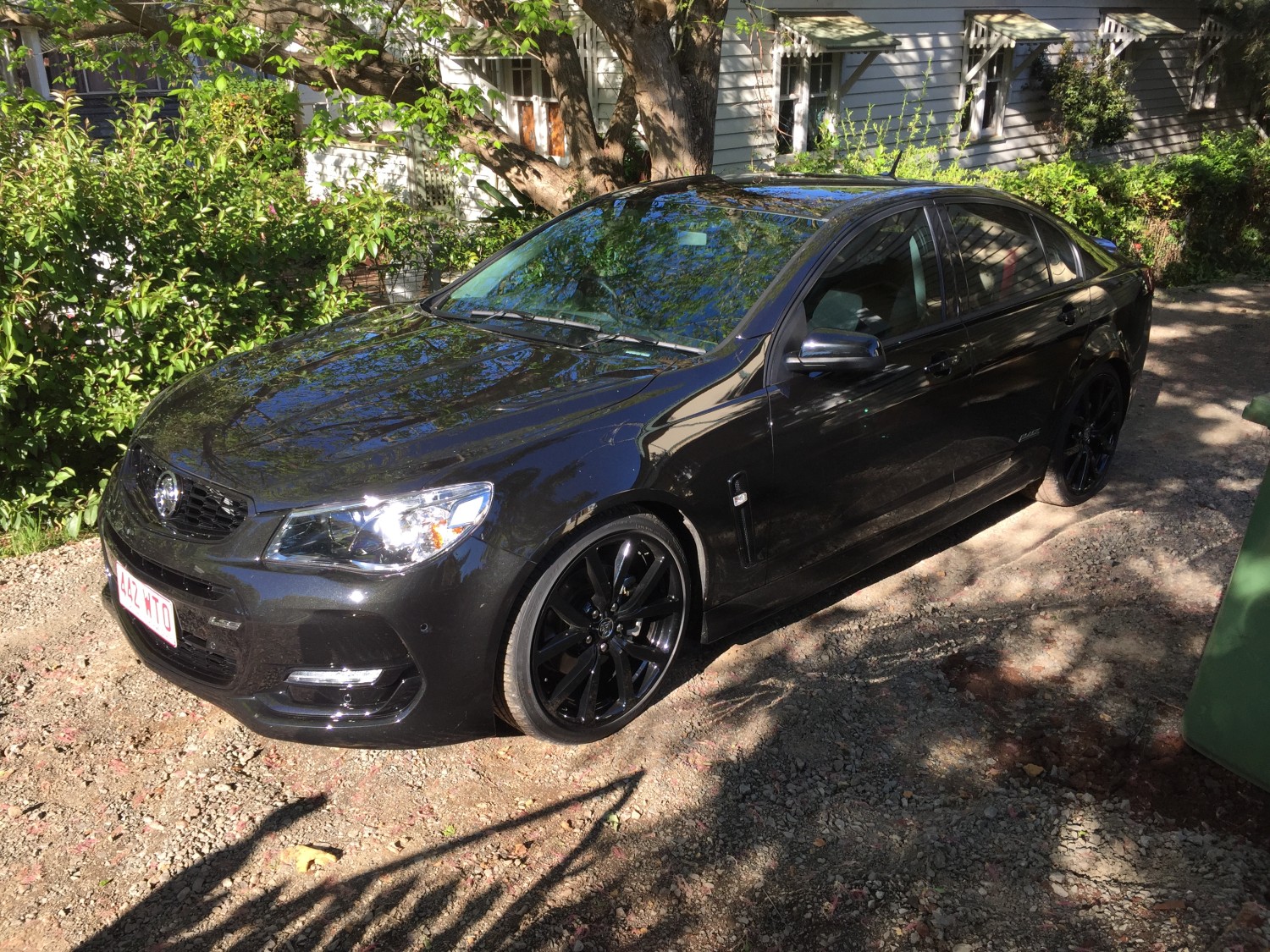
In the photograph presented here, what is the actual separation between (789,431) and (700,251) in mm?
871

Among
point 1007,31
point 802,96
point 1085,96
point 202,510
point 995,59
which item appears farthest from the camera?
point 1085,96

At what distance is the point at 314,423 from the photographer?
10.7 ft

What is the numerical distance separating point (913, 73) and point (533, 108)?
5934 mm

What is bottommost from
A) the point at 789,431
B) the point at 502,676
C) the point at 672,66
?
the point at 502,676

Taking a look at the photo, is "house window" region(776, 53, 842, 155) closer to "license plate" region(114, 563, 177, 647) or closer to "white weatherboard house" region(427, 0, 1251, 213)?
"white weatherboard house" region(427, 0, 1251, 213)

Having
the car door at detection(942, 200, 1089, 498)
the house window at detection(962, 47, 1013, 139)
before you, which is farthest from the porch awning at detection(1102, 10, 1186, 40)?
the car door at detection(942, 200, 1089, 498)

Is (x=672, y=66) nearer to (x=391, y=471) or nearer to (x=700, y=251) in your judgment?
(x=700, y=251)

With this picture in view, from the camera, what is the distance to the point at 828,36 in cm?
1312

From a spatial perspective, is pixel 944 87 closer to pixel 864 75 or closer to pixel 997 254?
pixel 864 75

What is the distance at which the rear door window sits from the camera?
448 centimetres

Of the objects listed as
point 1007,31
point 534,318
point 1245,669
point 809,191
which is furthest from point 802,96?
point 1245,669

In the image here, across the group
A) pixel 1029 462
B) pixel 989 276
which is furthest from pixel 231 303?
pixel 1029 462

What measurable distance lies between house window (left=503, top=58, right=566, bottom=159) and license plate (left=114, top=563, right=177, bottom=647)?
34.1 feet

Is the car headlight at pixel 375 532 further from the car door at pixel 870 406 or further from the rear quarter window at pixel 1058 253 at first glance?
the rear quarter window at pixel 1058 253
